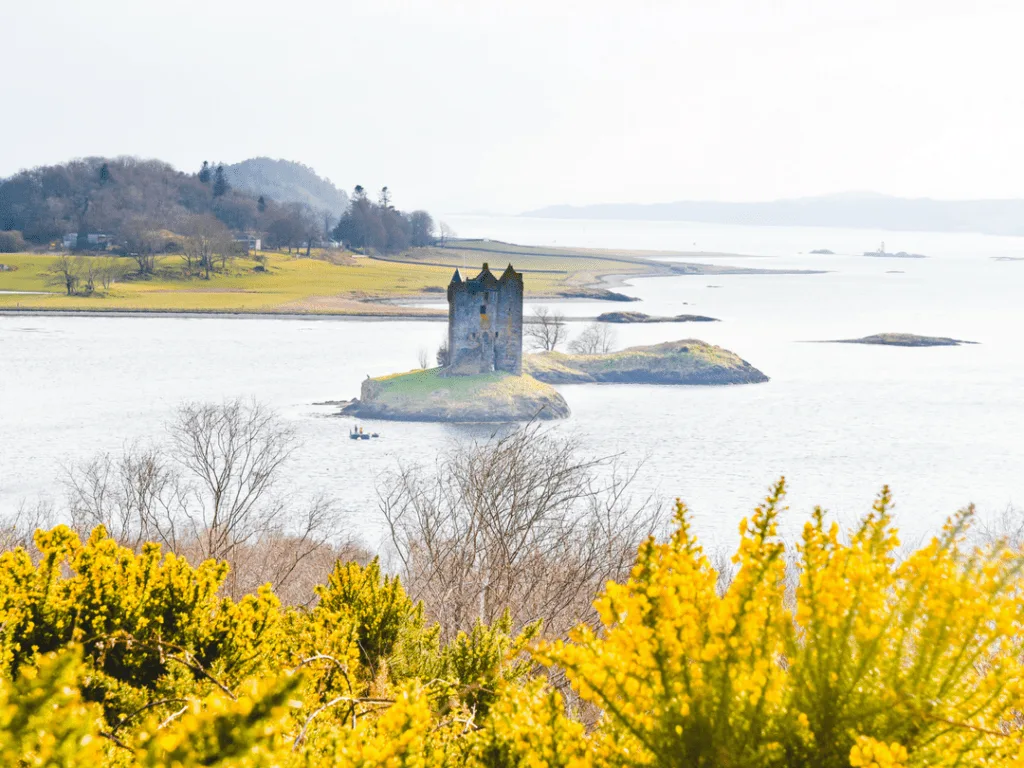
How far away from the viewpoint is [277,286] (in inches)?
4535

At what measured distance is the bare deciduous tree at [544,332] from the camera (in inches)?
3310

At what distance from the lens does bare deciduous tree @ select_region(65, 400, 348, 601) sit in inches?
977

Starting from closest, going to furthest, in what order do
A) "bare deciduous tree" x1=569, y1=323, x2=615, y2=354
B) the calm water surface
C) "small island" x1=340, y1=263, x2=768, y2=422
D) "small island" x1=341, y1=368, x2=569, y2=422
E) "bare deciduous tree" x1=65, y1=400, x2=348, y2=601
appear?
"bare deciduous tree" x1=65, y1=400, x2=348, y2=601, the calm water surface, "small island" x1=341, y1=368, x2=569, y2=422, "small island" x1=340, y1=263, x2=768, y2=422, "bare deciduous tree" x1=569, y1=323, x2=615, y2=354

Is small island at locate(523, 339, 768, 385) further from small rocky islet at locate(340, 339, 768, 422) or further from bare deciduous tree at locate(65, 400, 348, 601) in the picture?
bare deciduous tree at locate(65, 400, 348, 601)

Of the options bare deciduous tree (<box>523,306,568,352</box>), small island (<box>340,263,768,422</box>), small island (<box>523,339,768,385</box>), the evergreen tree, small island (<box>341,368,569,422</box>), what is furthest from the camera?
the evergreen tree

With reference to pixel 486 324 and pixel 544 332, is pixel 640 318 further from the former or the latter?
pixel 486 324

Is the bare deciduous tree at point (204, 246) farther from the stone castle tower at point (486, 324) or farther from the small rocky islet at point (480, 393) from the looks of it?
the stone castle tower at point (486, 324)

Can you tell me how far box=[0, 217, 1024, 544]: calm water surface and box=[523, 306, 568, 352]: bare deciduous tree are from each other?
7.74m

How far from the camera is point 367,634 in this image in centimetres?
969

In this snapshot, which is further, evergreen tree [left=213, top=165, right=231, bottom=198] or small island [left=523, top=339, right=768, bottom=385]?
evergreen tree [left=213, top=165, right=231, bottom=198]

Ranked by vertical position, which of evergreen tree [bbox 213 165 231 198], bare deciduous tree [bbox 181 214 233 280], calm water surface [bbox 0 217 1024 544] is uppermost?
evergreen tree [bbox 213 165 231 198]

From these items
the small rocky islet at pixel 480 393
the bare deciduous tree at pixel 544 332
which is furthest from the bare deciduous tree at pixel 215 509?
the bare deciduous tree at pixel 544 332

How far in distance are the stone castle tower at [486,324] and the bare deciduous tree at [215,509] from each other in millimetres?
14840

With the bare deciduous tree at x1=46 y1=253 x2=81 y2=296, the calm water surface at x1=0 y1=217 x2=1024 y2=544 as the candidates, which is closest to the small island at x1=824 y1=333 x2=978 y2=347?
the calm water surface at x1=0 y1=217 x2=1024 y2=544
